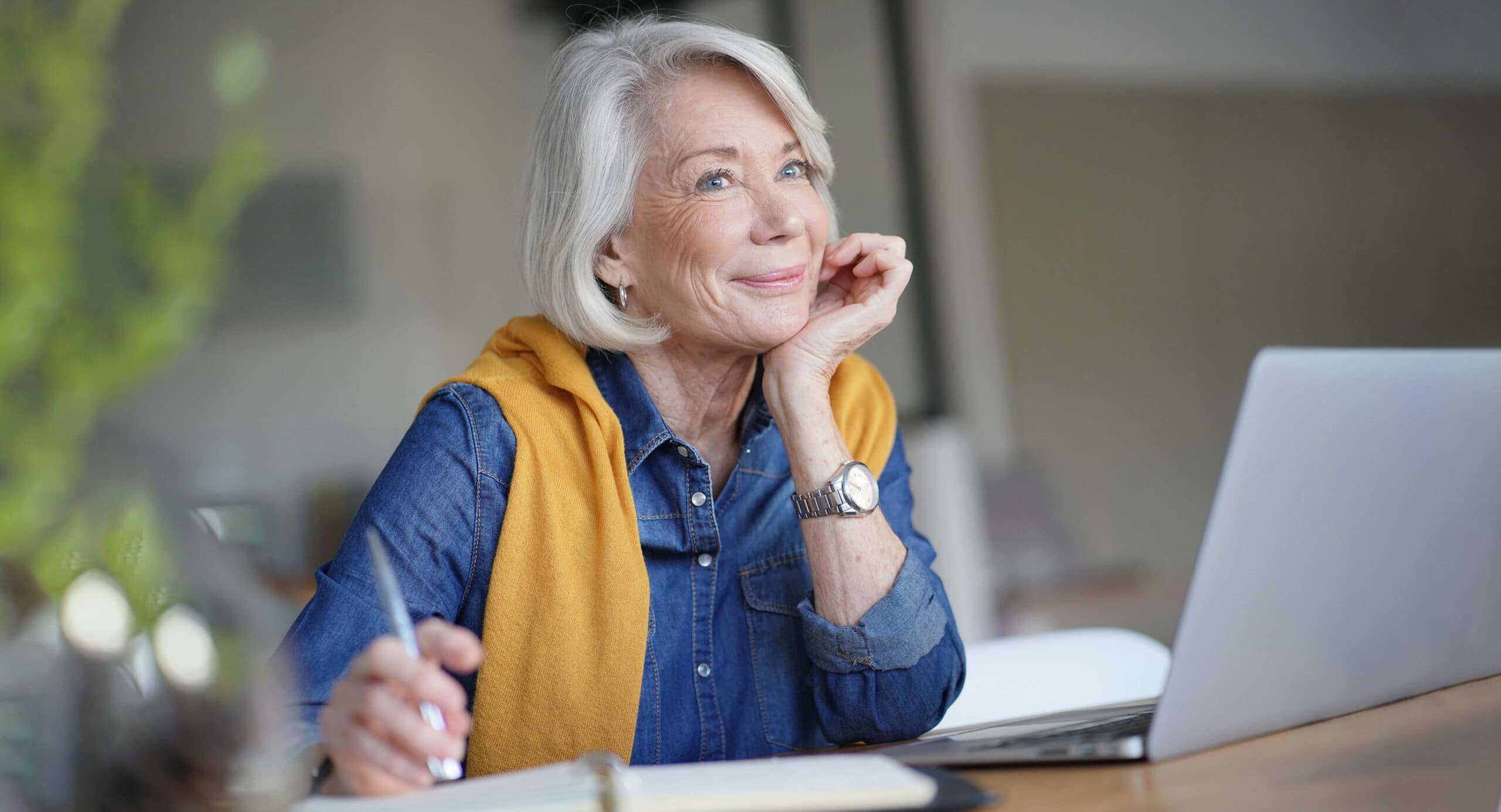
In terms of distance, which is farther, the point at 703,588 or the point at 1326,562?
the point at 703,588

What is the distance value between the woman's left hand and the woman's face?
0.11 ft

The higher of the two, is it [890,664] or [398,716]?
[398,716]

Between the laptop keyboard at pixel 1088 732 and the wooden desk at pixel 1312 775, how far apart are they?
4 centimetres

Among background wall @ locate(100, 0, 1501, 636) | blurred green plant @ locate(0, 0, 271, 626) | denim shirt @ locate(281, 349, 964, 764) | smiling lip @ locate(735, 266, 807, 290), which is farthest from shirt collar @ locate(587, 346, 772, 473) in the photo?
background wall @ locate(100, 0, 1501, 636)

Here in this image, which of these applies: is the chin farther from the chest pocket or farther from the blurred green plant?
the blurred green plant

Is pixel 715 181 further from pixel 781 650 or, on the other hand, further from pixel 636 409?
pixel 781 650

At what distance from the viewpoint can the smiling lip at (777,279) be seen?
4.72ft

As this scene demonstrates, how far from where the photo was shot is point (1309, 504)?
2.65ft

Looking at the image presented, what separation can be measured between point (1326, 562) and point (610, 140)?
0.95 meters

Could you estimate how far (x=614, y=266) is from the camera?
4.97ft

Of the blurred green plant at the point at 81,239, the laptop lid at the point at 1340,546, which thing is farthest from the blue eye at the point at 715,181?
the blurred green plant at the point at 81,239

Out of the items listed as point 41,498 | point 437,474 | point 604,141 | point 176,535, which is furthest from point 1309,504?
point 41,498

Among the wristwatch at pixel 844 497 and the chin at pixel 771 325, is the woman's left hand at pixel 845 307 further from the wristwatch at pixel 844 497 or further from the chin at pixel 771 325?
the wristwatch at pixel 844 497

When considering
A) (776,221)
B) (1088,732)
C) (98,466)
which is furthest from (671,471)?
(98,466)
